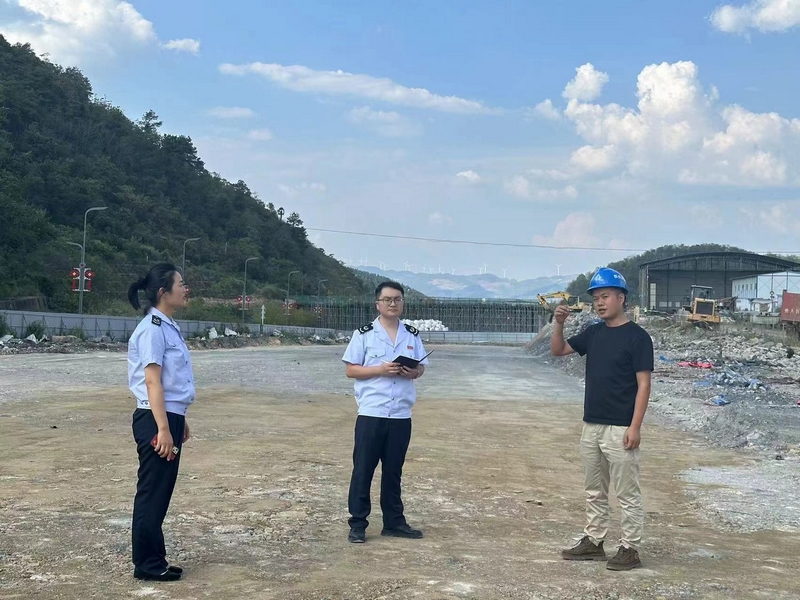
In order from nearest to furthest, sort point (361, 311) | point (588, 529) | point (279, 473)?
1. point (588, 529)
2. point (279, 473)
3. point (361, 311)

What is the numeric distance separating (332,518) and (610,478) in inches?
93.1

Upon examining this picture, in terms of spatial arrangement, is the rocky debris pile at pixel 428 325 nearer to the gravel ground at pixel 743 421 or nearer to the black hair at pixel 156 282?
the gravel ground at pixel 743 421

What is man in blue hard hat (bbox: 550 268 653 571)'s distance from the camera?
582cm

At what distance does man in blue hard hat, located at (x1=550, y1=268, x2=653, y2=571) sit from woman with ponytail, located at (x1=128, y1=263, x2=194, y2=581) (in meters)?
2.53

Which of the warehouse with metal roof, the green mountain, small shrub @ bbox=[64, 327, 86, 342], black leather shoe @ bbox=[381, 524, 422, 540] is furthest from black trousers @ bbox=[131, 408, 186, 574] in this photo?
the warehouse with metal roof

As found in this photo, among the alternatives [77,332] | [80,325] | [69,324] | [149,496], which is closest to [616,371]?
[149,496]

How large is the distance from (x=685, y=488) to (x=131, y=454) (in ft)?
20.6

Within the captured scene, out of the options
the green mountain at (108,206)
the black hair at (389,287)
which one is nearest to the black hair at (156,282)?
the black hair at (389,287)

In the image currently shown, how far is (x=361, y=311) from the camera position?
11438 cm

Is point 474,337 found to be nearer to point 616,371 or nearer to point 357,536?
point 357,536

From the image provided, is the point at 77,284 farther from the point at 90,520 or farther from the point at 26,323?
the point at 90,520

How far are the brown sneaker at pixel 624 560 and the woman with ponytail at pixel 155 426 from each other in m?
2.71

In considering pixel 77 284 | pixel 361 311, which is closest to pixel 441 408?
pixel 77 284

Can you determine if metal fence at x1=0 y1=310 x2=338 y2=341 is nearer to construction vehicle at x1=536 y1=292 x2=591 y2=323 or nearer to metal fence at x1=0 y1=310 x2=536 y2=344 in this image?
metal fence at x1=0 y1=310 x2=536 y2=344
